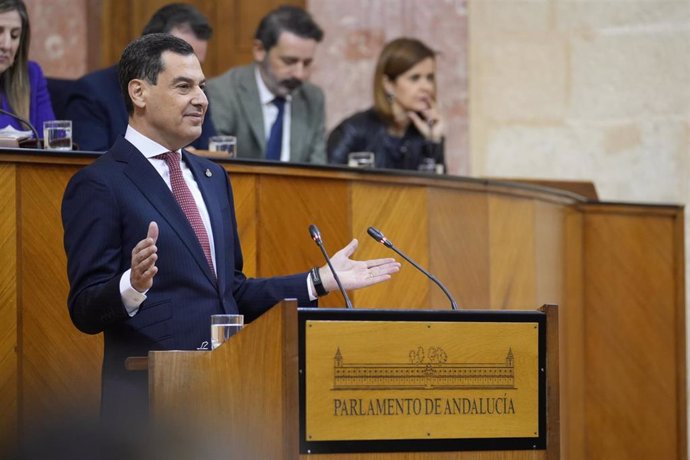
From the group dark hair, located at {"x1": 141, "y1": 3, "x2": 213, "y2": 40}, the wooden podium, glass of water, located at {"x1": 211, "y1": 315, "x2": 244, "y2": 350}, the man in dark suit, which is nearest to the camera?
the wooden podium

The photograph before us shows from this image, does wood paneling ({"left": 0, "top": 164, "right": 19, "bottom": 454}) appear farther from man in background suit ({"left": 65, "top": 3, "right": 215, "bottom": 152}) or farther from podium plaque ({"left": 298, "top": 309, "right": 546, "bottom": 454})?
podium plaque ({"left": 298, "top": 309, "right": 546, "bottom": 454})

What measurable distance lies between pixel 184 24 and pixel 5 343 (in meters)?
1.83

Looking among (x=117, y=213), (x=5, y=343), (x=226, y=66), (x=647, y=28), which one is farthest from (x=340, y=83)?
(x=117, y=213)

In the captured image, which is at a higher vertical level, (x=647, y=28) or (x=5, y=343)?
(x=647, y=28)

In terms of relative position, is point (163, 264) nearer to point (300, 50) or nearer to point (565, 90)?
point (300, 50)

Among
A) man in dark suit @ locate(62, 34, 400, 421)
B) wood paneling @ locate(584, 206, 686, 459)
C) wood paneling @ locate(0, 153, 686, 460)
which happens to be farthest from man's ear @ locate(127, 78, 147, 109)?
wood paneling @ locate(584, 206, 686, 459)

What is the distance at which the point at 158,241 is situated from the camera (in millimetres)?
3180

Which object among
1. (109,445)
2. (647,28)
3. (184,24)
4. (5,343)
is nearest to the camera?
(109,445)

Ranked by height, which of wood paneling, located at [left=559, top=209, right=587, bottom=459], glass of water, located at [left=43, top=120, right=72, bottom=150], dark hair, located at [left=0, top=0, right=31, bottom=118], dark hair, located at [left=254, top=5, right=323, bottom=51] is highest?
dark hair, located at [left=254, top=5, right=323, bottom=51]

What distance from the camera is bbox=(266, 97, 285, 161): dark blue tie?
19.4 feet

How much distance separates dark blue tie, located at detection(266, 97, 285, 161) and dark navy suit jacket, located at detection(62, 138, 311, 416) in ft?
8.66

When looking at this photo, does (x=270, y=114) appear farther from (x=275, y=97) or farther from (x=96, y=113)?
(x=96, y=113)

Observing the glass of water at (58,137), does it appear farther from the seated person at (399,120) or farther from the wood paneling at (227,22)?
the wood paneling at (227,22)

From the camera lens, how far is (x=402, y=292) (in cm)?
501
